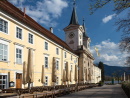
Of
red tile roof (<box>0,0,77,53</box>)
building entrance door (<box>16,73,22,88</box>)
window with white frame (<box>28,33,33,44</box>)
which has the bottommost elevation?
building entrance door (<box>16,73,22,88</box>)

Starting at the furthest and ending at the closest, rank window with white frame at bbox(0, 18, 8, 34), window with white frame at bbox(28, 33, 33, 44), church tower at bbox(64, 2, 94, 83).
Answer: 1. church tower at bbox(64, 2, 94, 83)
2. window with white frame at bbox(28, 33, 33, 44)
3. window with white frame at bbox(0, 18, 8, 34)

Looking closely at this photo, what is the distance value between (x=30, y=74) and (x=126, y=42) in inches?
358

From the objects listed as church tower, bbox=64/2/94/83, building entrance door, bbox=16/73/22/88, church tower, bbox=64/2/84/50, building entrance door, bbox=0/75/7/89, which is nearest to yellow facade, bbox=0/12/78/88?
building entrance door, bbox=0/75/7/89

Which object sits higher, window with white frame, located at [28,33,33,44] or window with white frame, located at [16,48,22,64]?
window with white frame, located at [28,33,33,44]

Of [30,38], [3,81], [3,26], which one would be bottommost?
[3,81]

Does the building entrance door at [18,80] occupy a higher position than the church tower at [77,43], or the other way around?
the church tower at [77,43]

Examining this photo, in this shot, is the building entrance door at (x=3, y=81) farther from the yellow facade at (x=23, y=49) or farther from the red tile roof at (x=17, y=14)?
the red tile roof at (x=17, y=14)

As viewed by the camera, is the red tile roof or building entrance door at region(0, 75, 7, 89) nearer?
building entrance door at region(0, 75, 7, 89)

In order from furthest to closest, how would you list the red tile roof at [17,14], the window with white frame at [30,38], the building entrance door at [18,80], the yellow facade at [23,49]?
1. the window with white frame at [30,38]
2. the building entrance door at [18,80]
3. the red tile roof at [17,14]
4. the yellow facade at [23,49]

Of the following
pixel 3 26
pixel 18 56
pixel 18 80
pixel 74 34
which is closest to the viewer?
pixel 3 26

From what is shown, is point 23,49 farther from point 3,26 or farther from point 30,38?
point 3,26

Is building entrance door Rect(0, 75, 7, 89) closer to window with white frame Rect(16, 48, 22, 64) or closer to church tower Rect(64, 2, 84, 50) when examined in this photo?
window with white frame Rect(16, 48, 22, 64)

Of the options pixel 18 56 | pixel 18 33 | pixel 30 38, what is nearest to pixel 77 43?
pixel 30 38

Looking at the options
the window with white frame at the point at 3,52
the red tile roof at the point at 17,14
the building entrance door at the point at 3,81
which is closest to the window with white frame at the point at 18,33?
the red tile roof at the point at 17,14
